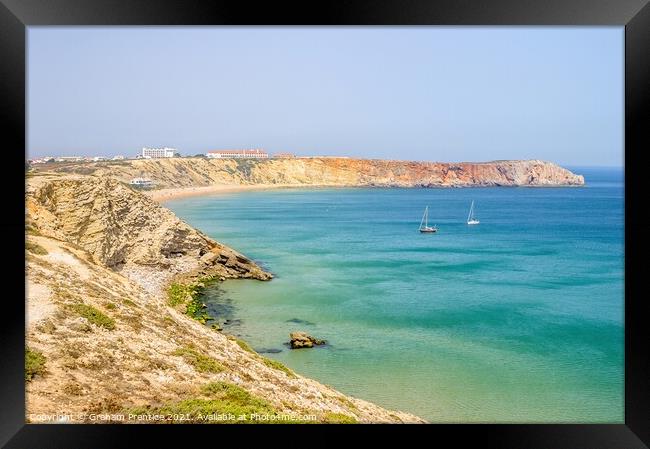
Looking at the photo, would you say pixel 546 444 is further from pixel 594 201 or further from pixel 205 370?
pixel 594 201

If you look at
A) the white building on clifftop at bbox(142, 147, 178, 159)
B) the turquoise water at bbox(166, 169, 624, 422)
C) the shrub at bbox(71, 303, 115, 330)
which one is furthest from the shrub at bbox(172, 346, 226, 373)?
the white building on clifftop at bbox(142, 147, 178, 159)

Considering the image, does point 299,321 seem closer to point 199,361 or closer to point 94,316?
point 199,361

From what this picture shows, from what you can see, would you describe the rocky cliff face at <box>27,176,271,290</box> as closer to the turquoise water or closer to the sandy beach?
the turquoise water

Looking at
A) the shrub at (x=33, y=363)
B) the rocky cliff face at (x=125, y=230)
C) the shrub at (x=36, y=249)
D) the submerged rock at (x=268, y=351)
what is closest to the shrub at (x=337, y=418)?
the shrub at (x=33, y=363)

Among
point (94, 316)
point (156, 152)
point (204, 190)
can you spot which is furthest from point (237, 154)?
point (94, 316)

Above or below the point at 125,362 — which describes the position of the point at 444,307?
below

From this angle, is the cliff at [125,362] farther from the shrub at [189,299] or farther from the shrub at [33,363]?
the shrub at [189,299]
